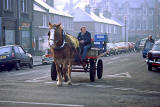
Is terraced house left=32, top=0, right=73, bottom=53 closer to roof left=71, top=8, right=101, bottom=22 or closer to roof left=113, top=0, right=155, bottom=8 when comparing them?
roof left=71, top=8, right=101, bottom=22

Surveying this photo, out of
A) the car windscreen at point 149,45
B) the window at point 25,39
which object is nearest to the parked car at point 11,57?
the car windscreen at point 149,45

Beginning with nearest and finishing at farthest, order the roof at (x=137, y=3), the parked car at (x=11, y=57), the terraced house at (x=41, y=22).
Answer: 1. the parked car at (x=11, y=57)
2. the terraced house at (x=41, y=22)
3. the roof at (x=137, y=3)

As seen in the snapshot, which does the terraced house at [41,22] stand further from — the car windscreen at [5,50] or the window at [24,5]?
the car windscreen at [5,50]

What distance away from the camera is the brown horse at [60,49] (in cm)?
1252

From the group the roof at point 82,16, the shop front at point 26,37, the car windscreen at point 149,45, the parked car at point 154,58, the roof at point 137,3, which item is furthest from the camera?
the roof at point 137,3

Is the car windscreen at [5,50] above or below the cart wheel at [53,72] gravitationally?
above

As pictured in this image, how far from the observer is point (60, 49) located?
1277 centimetres

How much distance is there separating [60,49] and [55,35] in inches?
22.7

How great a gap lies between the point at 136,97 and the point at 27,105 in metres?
3.31

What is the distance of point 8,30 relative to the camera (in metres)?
39.8

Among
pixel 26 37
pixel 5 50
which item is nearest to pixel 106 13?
pixel 26 37

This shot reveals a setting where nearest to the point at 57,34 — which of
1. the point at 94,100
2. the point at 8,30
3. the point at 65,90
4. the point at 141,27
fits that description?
the point at 65,90

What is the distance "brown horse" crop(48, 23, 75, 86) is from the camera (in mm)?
12523

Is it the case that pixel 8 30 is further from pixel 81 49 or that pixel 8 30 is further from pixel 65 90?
pixel 65 90
